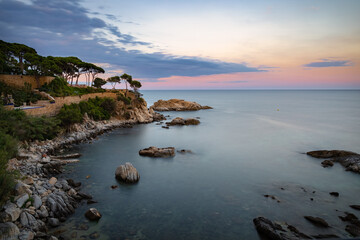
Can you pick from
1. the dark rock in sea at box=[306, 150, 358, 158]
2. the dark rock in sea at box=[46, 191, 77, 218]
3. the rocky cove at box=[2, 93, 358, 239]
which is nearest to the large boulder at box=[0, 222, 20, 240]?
the dark rock in sea at box=[46, 191, 77, 218]

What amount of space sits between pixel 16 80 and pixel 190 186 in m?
38.0

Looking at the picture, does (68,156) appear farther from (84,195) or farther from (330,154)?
(330,154)

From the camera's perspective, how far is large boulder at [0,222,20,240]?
10227mm

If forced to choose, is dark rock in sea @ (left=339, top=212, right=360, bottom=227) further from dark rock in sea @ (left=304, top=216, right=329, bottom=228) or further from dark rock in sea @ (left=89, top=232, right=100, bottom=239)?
dark rock in sea @ (left=89, top=232, right=100, bottom=239)

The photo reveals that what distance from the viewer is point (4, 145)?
1600 cm

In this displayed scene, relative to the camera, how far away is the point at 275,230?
13.4 metres

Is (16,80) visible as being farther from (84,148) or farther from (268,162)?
(268,162)

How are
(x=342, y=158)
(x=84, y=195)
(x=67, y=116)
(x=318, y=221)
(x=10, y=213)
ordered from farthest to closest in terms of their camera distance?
(x=67, y=116) < (x=342, y=158) < (x=84, y=195) < (x=318, y=221) < (x=10, y=213)

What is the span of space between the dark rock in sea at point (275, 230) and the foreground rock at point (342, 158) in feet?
53.1

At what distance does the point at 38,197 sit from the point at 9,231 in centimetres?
354

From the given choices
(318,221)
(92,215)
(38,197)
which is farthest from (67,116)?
(318,221)

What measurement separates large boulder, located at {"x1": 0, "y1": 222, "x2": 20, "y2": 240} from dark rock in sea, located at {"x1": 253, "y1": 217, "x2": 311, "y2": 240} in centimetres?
1374

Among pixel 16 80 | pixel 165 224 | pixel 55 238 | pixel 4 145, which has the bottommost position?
pixel 165 224

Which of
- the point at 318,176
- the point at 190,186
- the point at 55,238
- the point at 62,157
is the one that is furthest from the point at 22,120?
the point at 318,176
